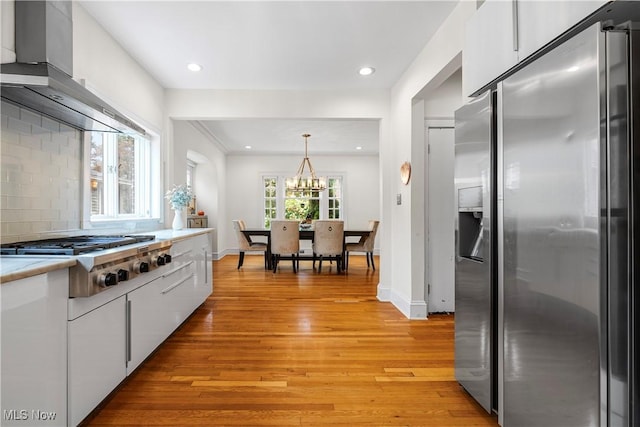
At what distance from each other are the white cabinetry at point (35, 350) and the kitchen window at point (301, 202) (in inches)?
289

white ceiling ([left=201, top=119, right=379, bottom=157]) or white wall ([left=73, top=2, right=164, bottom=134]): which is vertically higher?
white ceiling ([left=201, top=119, right=379, bottom=157])

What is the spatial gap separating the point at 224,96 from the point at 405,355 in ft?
11.6

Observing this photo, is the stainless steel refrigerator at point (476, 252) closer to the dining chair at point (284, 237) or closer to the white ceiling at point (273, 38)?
the white ceiling at point (273, 38)

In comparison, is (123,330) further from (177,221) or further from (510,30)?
(510,30)

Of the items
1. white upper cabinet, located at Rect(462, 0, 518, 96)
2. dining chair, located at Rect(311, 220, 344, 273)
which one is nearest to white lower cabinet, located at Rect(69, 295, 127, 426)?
white upper cabinet, located at Rect(462, 0, 518, 96)

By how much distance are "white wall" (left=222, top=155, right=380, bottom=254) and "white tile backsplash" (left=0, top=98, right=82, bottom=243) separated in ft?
20.2

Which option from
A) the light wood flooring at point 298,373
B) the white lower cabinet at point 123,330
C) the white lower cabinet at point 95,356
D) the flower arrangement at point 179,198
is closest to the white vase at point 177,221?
the flower arrangement at point 179,198

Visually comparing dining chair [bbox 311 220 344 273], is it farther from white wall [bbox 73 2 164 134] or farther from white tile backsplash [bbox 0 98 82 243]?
white tile backsplash [bbox 0 98 82 243]

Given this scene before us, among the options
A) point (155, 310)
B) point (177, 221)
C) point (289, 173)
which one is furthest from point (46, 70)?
point (289, 173)

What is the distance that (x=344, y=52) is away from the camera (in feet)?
10.6

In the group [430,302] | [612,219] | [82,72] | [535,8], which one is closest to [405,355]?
[430,302]

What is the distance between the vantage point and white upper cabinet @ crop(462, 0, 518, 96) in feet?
5.11

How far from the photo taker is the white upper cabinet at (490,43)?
1.56m

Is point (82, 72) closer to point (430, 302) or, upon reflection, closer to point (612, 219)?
point (612, 219)
